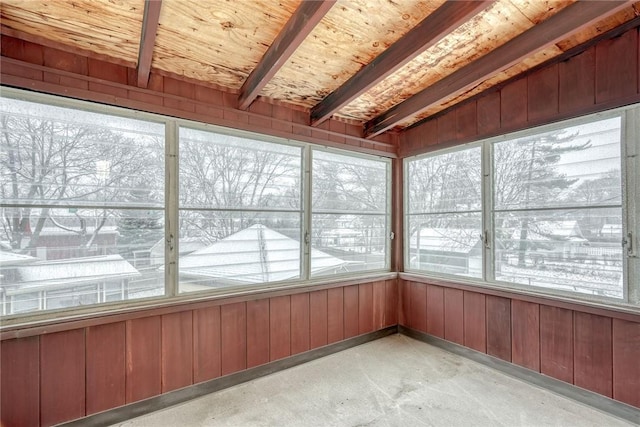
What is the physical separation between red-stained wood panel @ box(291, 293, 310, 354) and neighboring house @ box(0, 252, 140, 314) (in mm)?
1360

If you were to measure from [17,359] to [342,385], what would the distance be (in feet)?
7.13

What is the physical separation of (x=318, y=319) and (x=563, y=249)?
219cm

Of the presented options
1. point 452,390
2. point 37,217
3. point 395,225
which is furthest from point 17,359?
→ point 395,225

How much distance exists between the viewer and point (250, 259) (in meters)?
2.64

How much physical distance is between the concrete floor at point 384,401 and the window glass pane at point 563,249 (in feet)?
2.92

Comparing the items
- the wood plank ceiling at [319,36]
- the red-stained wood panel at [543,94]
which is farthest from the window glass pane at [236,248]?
the red-stained wood panel at [543,94]

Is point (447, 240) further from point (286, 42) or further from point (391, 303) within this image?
point (286, 42)

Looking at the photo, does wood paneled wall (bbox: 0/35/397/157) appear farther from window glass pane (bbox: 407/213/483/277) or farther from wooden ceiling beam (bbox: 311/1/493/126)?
window glass pane (bbox: 407/213/483/277)

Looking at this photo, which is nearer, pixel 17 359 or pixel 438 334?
pixel 17 359

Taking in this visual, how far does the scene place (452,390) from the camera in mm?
2391

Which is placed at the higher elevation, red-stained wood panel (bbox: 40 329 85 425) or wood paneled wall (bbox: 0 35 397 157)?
wood paneled wall (bbox: 0 35 397 157)

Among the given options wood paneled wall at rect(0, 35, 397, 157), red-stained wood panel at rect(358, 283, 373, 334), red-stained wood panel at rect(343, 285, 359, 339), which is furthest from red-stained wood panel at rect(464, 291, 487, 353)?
wood paneled wall at rect(0, 35, 397, 157)

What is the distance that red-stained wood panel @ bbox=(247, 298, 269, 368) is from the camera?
2.56 metres

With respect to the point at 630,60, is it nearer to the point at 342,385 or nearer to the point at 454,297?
the point at 454,297
